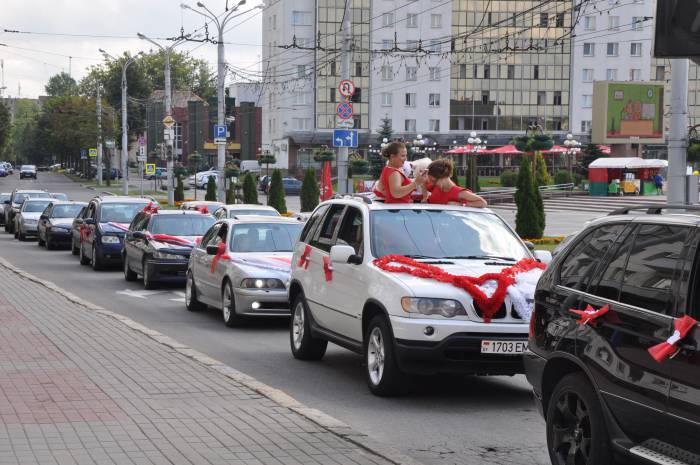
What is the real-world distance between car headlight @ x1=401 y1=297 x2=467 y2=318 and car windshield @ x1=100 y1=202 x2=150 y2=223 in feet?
58.0

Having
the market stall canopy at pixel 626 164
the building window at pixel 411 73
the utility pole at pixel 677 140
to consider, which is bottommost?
the market stall canopy at pixel 626 164

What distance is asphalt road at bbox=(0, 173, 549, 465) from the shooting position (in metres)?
7.61

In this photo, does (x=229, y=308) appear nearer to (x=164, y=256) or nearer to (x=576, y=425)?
(x=164, y=256)

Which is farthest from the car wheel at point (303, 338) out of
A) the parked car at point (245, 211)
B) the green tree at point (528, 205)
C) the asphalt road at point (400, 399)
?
the green tree at point (528, 205)

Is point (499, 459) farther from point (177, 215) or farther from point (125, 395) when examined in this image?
point (177, 215)

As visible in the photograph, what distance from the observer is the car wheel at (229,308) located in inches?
569

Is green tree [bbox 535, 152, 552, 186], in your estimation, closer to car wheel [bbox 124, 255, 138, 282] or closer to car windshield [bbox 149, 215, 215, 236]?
car wheel [bbox 124, 255, 138, 282]

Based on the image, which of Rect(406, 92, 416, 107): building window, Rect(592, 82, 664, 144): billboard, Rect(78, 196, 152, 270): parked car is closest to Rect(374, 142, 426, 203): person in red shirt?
Rect(78, 196, 152, 270): parked car

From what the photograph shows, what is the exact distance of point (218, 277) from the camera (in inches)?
599

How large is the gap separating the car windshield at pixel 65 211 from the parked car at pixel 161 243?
11.5 m

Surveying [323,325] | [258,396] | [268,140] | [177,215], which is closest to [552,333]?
[258,396]

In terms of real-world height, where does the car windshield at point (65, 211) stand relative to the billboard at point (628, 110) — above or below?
below

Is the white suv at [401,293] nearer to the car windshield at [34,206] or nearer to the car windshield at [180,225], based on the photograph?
the car windshield at [180,225]

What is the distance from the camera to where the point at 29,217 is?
3747cm
